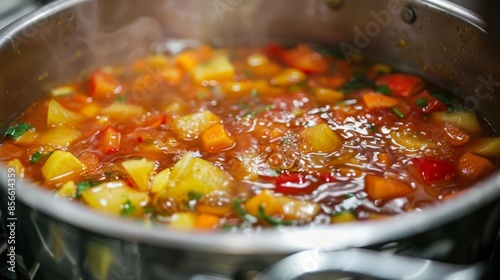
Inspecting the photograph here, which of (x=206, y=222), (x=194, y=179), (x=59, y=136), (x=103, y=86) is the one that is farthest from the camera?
(x=103, y=86)

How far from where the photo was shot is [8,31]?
2068 mm

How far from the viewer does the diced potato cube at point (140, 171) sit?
6.15 ft

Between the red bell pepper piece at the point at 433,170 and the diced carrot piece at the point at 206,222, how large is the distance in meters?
0.70

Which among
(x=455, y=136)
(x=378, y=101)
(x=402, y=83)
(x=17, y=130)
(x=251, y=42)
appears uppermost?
(x=251, y=42)

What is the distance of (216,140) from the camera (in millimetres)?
2092

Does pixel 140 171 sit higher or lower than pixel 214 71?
lower

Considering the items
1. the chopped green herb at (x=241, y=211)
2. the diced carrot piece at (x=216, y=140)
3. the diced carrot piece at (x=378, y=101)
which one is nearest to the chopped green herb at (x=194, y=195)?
the chopped green herb at (x=241, y=211)

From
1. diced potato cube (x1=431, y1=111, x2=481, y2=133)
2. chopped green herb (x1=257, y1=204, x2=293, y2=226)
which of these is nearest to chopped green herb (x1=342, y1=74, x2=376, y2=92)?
diced potato cube (x1=431, y1=111, x2=481, y2=133)

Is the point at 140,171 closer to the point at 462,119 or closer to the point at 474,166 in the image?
the point at 474,166

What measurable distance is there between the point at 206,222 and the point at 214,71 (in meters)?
1.03

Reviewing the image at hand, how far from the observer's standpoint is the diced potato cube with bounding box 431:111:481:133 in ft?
7.24

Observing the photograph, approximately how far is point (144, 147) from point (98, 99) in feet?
1.56

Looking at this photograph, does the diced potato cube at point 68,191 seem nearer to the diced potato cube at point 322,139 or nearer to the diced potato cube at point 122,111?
the diced potato cube at point 122,111

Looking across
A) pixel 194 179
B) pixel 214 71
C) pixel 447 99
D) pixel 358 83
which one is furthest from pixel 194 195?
pixel 447 99
